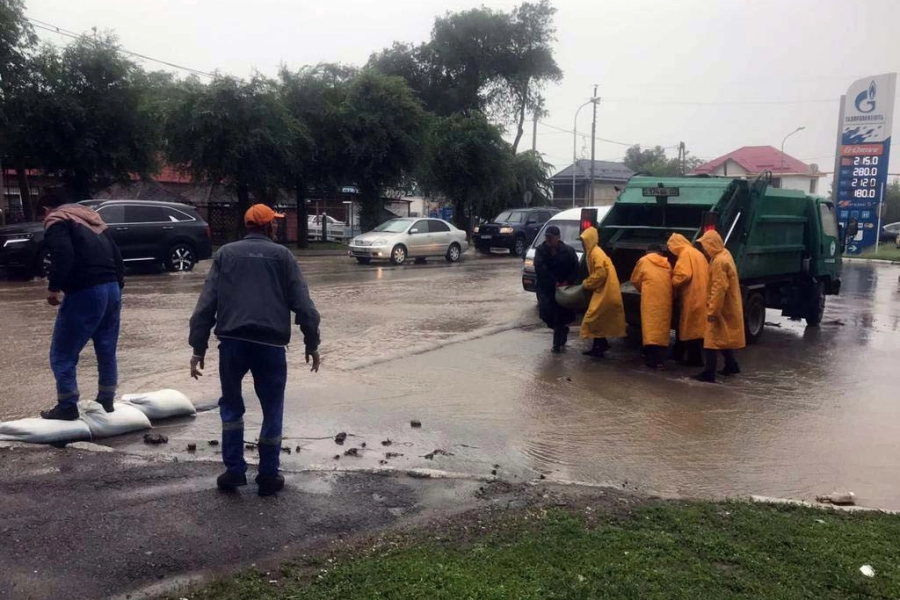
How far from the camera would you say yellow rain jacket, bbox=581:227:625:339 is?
33.0ft

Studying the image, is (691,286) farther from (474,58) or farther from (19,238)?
(474,58)

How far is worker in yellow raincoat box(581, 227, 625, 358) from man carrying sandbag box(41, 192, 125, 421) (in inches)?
223

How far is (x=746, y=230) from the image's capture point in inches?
431

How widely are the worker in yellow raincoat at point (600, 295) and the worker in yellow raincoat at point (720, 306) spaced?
124cm

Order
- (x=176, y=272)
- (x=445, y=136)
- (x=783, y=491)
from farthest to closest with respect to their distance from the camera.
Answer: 1. (x=445, y=136)
2. (x=176, y=272)
3. (x=783, y=491)

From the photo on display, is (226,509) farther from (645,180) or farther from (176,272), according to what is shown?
(176,272)

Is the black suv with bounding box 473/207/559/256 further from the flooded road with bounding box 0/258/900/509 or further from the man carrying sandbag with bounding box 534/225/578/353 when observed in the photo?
the man carrying sandbag with bounding box 534/225/578/353

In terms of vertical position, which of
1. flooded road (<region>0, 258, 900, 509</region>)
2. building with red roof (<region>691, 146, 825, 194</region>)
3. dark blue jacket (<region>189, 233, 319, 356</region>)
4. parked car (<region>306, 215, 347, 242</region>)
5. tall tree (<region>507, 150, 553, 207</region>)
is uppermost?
building with red roof (<region>691, 146, 825, 194</region>)

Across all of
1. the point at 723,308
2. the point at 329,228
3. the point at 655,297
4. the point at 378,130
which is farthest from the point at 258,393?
the point at 329,228

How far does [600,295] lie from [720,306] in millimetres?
1581

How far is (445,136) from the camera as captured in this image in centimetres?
3766

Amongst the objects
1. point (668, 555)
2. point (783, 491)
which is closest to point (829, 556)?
point (668, 555)

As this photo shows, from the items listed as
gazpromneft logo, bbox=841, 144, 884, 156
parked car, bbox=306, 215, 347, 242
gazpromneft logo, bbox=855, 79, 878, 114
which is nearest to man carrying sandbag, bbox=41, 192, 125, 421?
parked car, bbox=306, 215, 347, 242

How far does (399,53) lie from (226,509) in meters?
47.7
